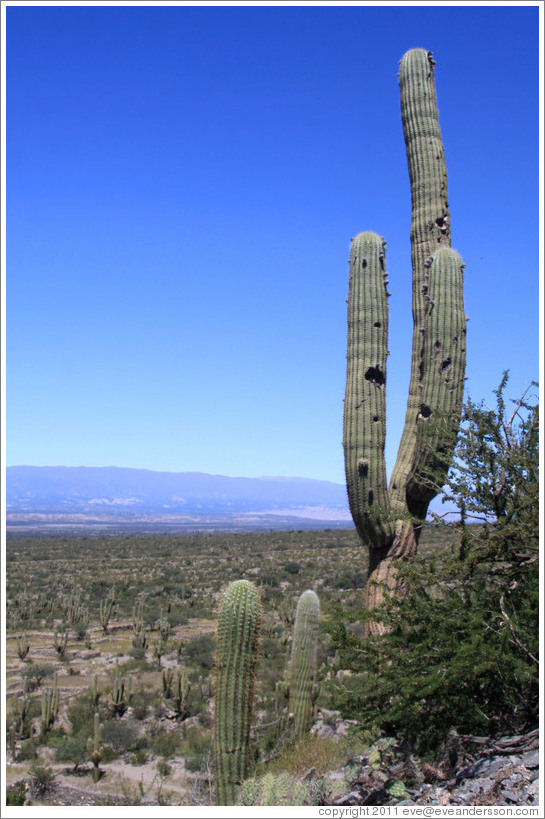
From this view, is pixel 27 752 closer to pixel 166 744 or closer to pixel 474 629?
pixel 166 744

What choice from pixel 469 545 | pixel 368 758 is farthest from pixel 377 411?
pixel 368 758

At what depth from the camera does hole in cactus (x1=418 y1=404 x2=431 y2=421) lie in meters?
8.38

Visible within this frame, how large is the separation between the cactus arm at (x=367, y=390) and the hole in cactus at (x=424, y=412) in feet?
1.52

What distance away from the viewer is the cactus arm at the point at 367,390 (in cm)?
822

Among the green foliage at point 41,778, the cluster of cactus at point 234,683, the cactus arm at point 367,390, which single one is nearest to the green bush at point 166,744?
the green foliage at point 41,778

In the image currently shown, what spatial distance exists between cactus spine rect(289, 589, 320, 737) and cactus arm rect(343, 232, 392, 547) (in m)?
3.12

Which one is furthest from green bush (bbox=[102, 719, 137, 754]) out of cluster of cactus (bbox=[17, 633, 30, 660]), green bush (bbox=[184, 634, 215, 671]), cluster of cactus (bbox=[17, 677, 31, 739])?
cluster of cactus (bbox=[17, 633, 30, 660])

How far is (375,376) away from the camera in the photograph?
8.59 m

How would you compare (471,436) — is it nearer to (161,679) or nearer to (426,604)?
(426,604)

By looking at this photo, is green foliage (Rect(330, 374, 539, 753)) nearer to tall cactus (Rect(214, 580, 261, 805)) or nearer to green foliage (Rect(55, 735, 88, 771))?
tall cactus (Rect(214, 580, 261, 805))

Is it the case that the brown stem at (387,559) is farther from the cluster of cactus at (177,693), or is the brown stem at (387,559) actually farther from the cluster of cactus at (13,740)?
the cluster of cactus at (13,740)

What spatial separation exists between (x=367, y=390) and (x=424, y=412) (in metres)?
0.76

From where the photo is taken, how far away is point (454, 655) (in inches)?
239

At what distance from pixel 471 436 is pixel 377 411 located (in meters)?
1.53
